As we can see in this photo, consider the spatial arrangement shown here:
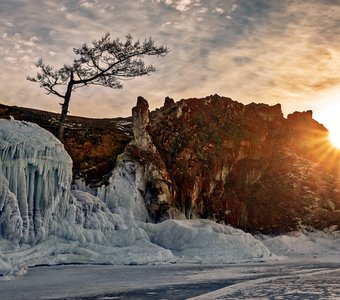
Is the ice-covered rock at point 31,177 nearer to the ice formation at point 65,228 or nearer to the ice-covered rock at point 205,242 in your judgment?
the ice formation at point 65,228

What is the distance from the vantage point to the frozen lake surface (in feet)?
40.7

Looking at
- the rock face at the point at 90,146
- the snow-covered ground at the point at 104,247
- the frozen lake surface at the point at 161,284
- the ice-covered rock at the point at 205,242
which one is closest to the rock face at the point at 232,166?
the rock face at the point at 90,146

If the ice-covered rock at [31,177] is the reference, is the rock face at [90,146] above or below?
above

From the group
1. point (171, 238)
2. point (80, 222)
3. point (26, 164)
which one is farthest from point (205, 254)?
point (26, 164)

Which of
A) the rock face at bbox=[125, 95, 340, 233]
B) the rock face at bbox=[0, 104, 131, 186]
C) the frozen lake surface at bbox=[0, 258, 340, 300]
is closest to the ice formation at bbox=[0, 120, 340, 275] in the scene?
the frozen lake surface at bbox=[0, 258, 340, 300]

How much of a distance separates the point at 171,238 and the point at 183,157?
532 inches

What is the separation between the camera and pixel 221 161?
4344 centimetres

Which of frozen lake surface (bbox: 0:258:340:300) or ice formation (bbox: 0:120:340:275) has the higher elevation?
ice formation (bbox: 0:120:340:275)

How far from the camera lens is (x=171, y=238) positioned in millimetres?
26703

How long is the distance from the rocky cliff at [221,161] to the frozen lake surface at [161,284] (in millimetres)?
13584

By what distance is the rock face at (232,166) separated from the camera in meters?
36.3

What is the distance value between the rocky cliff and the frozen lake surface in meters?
13.6

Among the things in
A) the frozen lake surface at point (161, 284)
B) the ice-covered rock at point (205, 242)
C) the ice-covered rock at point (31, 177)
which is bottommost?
the frozen lake surface at point (161, 284)

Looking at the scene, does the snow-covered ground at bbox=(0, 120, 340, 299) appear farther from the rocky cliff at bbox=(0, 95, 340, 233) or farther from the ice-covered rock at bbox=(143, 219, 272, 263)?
the rocky cliff at bbox=(0, 95, 340, 233)
